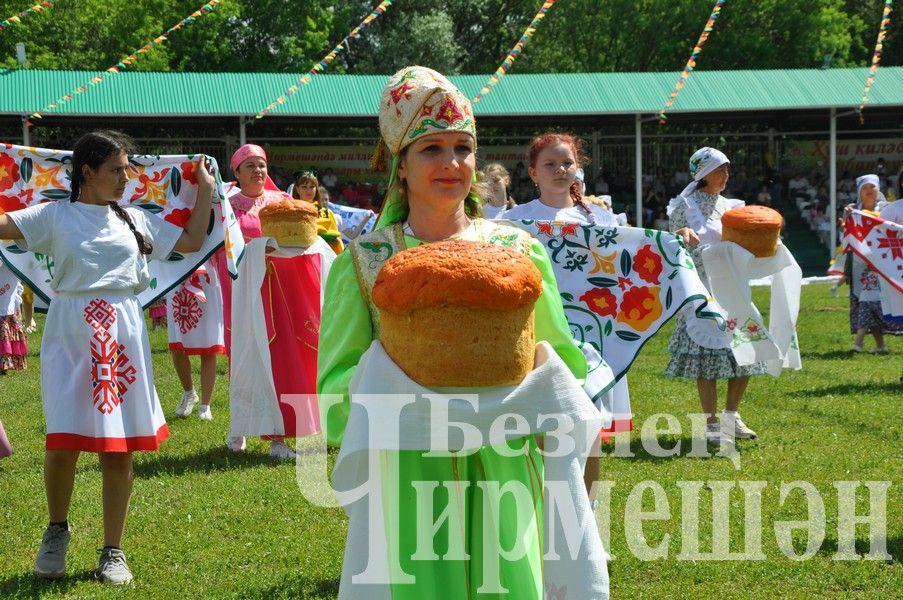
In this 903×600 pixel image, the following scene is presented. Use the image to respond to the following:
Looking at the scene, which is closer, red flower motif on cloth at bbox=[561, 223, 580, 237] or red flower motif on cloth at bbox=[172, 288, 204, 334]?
red flower motif on cloth at bbox=[561, 223, 580, 237]

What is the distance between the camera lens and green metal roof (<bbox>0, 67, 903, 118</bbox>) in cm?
2516

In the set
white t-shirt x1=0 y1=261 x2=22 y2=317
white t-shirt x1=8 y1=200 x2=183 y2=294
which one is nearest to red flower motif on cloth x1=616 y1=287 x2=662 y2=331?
white t-shirt x1=8 y1=200 x2=183 y2=294

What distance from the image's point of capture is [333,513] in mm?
6617

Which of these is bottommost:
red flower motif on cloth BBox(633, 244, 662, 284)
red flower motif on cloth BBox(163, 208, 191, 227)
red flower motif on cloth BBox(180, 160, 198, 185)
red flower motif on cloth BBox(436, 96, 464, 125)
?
red flower motif on cloth BBox(633, 244, 662, 284)

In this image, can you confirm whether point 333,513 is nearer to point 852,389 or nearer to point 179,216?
point 179,216

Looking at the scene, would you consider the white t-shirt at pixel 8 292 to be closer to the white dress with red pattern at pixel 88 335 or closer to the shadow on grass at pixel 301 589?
the white dress with red pattern at pixel 88 335

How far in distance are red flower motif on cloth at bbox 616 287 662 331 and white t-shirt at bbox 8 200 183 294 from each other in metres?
2.21

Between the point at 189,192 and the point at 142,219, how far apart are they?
36 centimetres

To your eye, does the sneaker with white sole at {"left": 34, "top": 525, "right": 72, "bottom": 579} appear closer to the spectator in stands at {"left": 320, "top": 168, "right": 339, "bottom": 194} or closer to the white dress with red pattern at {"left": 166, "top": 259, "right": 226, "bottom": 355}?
the white dress with red pattern at {"left": 166, "top": 259, "right": 226, "bottom": 355}

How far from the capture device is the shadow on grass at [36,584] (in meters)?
5.23

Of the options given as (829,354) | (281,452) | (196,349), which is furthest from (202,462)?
(829,354)

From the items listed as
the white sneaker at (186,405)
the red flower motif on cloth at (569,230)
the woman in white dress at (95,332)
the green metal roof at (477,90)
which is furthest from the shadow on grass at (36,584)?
the green metal roof at (477,90)

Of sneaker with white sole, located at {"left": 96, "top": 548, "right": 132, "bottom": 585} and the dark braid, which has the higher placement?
the dark braid

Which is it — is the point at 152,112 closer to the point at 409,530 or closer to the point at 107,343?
the point at 107,343
